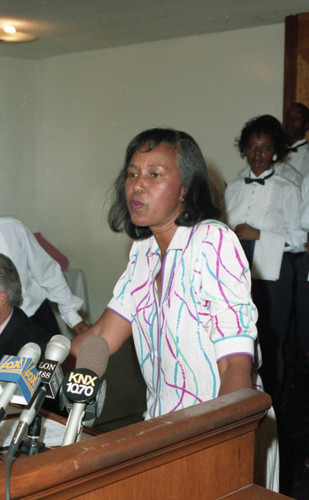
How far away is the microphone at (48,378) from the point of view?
0.99m

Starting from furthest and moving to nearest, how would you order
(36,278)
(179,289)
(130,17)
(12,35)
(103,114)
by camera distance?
(103,114) → (12,35) → (130,17) → (36,278) → (179,289)

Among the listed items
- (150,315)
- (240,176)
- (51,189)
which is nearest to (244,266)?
(150,315)

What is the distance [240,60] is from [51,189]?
2.67 meters

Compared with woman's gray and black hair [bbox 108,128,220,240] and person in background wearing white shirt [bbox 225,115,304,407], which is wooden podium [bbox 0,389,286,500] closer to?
woman's gray and black hair [bbox 108,128,220,240]

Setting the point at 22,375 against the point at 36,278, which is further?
the point at 36,278

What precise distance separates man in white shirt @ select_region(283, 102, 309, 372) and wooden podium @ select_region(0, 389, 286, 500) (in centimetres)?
325

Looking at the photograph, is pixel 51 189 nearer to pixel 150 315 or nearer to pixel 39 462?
pixel 150 315

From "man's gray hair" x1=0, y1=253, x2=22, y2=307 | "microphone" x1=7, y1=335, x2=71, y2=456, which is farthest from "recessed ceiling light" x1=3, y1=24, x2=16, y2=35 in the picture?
"microphone" x1=7, y1=335, x2=71, y2=456

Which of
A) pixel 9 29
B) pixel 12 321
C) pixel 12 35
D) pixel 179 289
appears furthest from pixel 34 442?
pixel 12 35

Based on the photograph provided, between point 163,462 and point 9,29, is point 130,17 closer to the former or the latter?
point 9,29

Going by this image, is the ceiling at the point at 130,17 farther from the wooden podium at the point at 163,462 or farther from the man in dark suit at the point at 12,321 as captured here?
the wooden podium at the point at 163,462

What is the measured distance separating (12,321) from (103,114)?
4699 millimetres

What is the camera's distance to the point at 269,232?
4.27 metres

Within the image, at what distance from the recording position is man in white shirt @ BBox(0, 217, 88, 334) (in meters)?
3.03
